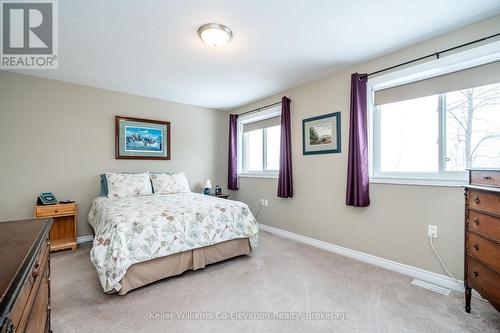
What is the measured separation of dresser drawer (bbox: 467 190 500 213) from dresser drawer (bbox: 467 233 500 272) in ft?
0.73

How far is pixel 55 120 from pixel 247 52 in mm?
2897

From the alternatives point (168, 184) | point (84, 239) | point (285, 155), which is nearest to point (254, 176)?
point (285, 155)

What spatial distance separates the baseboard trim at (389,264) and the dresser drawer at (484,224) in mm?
749

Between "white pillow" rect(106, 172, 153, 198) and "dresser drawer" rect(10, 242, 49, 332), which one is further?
"white pillow" rect(106, 172, 153, 198)

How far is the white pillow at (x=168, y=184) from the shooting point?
3781mm

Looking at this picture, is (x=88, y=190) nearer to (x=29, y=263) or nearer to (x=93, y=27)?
(x=93, y=27)

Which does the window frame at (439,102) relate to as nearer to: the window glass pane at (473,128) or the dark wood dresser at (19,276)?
the window glass pane at (473,128)

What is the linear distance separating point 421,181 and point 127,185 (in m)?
3.71

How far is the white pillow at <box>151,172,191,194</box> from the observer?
378 cm

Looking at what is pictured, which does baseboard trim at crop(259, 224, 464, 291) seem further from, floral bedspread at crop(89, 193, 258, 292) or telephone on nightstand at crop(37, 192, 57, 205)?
telephone on nightstand at crop(37, 192, 57, 205)

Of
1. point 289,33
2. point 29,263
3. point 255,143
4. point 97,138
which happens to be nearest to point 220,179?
point 255,143

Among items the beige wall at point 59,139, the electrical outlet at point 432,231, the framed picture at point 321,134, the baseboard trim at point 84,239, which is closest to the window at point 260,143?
the framed picture at point 321,134

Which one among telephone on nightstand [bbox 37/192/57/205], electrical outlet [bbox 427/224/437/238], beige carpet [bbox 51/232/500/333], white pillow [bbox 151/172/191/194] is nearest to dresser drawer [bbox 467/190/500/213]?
electrical outlet [bbox 427/224/437/238]

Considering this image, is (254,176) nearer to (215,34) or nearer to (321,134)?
(321,134)
